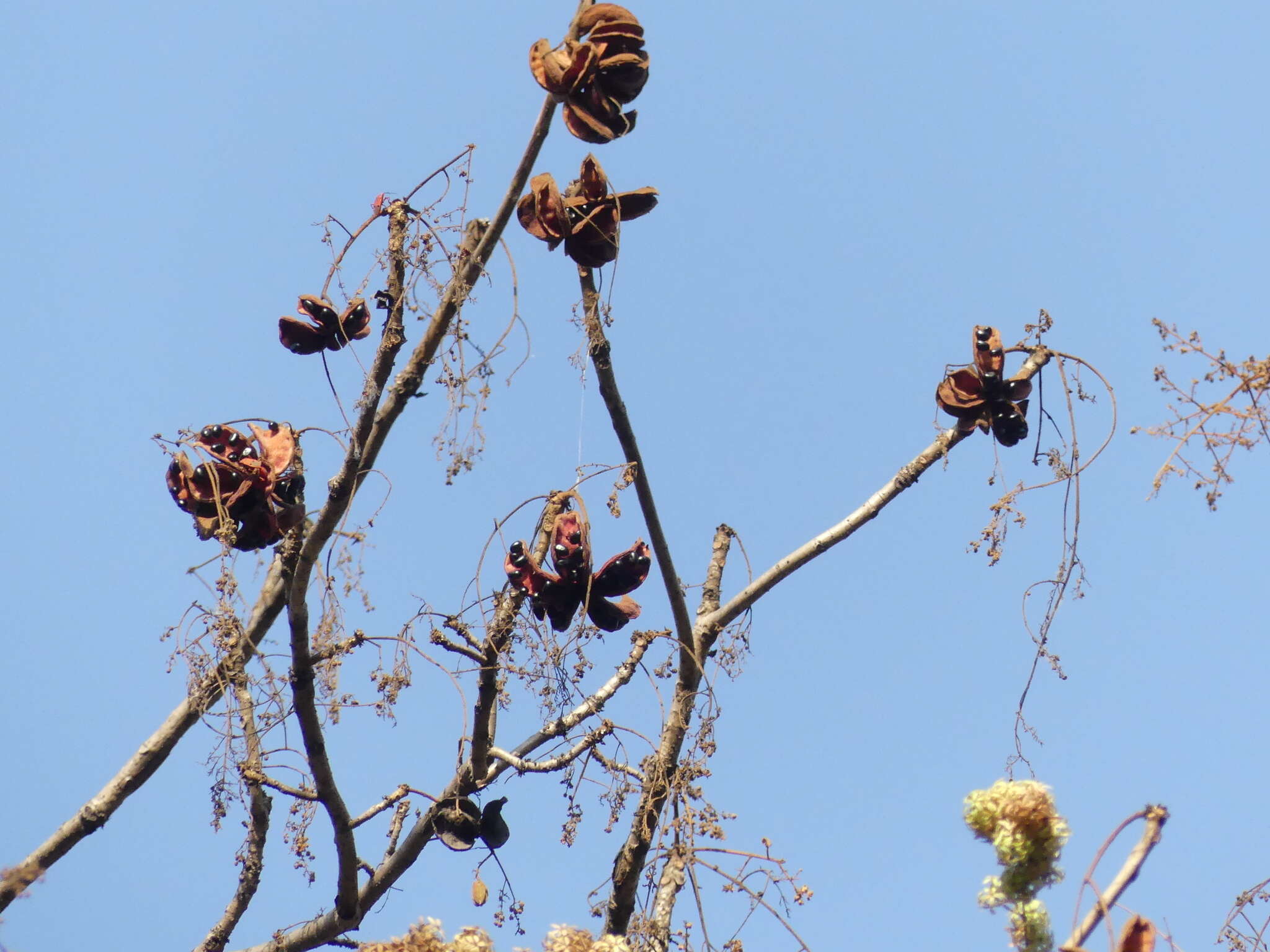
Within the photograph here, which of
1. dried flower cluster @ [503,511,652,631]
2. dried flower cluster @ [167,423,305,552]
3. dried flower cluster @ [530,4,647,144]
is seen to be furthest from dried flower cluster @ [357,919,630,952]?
dried flower cluster @ [530,4,647,144]

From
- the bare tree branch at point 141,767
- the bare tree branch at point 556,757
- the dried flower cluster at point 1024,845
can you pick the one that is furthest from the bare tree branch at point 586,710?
the dried flower cluster at point 1024,845

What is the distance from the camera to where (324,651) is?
5.35 metres

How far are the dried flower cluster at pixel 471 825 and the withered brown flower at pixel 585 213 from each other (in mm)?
2689

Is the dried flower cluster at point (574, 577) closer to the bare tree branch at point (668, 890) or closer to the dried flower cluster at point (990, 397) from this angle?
the bare tree branch at point (668, 890)

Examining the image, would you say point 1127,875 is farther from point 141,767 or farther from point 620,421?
point 141,767

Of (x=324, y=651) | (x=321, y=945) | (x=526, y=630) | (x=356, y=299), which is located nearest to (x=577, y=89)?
(x=356, y=299)

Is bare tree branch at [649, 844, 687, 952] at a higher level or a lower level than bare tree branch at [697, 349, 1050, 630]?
lower

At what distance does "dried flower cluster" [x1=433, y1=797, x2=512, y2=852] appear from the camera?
593 cm

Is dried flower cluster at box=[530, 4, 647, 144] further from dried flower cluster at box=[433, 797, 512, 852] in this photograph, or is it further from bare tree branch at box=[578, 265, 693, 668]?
dried flower cluster at box=[433, 797, 512, 852]

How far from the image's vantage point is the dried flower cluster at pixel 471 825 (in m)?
5.93

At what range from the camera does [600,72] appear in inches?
193

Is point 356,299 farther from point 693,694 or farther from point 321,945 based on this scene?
point 321,945

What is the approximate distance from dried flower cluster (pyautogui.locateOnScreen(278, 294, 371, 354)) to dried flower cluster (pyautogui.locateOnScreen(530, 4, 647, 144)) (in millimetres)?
1497

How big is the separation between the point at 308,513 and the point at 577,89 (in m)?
2.55
